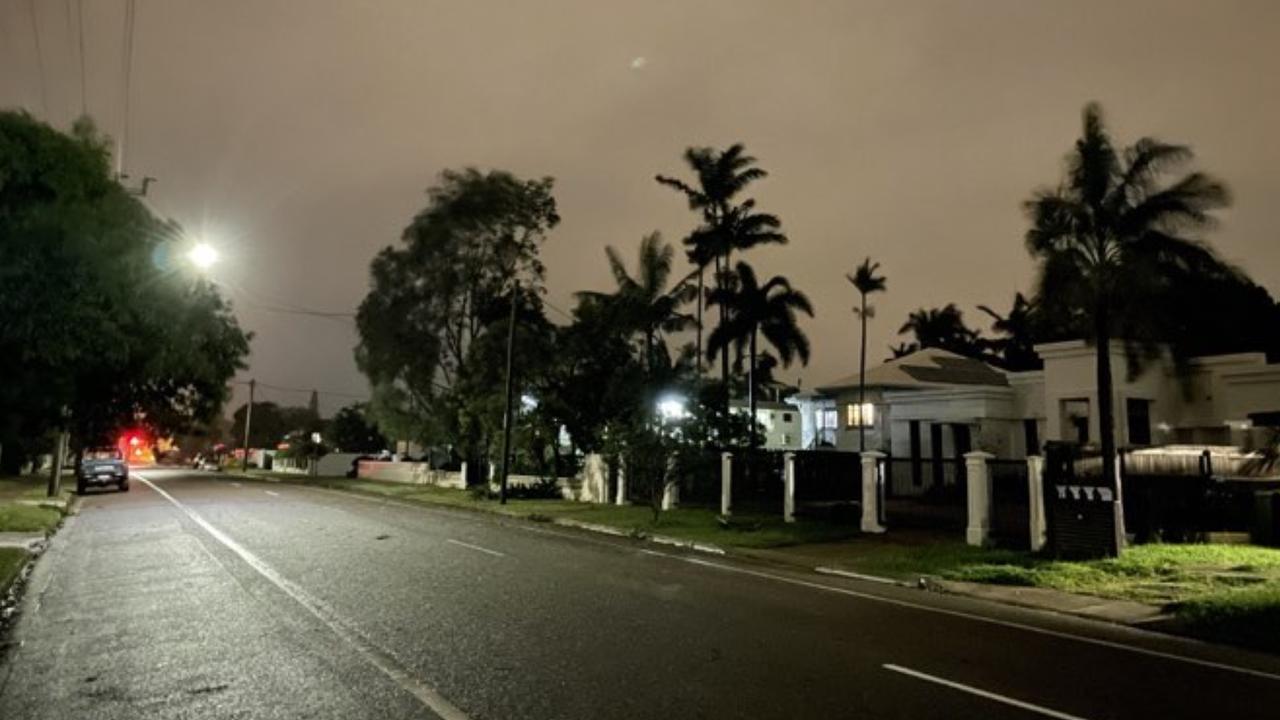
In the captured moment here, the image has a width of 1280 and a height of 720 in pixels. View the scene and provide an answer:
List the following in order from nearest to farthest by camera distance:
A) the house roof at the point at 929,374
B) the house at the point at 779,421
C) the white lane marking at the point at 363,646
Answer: the white lane marking at the point at 363,646, the house roof at the point at 929,374, the house at the point at 779,421

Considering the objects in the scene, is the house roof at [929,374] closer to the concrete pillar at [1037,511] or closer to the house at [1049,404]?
the house at [1049,404]

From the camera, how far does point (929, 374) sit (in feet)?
132

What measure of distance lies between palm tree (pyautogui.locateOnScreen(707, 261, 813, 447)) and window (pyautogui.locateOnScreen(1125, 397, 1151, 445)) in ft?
57.0

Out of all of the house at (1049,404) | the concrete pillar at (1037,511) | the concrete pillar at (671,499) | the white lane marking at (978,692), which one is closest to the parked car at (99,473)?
the concrete pillar at (671,499)

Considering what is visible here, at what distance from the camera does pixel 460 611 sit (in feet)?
30.5

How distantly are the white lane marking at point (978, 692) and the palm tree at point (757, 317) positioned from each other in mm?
35026

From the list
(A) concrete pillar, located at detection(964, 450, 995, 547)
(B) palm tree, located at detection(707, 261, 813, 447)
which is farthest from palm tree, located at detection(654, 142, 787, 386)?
(A) concrete pillar, located at detection(964, 450, 995, 547)

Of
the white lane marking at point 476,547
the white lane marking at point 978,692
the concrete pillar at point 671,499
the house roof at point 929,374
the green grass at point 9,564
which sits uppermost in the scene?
the house roof at point 929,374

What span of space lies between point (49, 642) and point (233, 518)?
1348cm

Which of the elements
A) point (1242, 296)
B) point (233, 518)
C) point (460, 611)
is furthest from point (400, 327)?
point (1242, 296)

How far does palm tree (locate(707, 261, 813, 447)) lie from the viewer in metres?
43.2

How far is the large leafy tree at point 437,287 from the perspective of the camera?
42438 mm

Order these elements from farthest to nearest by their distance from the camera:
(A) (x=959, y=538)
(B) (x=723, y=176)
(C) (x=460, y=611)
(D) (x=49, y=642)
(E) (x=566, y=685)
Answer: (B) (x=723, y=176)
(A) (x=959, y=538)
(C) (x=460, y=611)
(D) (x=49, y=642)
(E) (x=566, y=685)

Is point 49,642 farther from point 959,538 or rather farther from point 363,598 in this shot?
point 959,538
